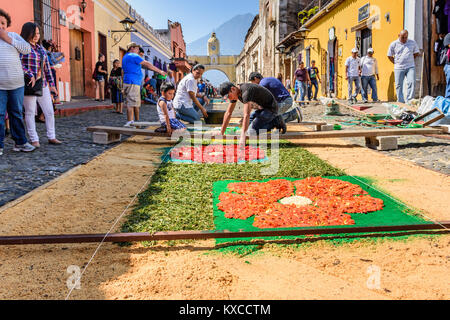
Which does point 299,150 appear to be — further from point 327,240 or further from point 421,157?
point 327,240

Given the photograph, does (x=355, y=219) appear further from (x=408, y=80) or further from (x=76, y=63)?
(x=76, y=63)

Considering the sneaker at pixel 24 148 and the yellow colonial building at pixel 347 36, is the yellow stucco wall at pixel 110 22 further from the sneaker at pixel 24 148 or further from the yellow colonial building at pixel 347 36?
the sneaker at pixel 24 148

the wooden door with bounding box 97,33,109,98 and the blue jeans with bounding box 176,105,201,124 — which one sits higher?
the wooden door with bounding box 97,33,109,98

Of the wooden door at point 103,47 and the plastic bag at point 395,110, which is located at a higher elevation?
the wooden door at point 103,47

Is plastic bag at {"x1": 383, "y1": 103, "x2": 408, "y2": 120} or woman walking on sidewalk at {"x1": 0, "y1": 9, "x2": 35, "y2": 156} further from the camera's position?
plastic bag at {"x1": 383, "y1": 103, "x2": 408, "y2": 120}

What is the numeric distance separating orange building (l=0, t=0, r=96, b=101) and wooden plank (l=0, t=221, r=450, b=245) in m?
8.82

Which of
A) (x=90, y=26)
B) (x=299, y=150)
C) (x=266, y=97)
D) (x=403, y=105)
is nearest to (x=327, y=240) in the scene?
(x=299, y=150)

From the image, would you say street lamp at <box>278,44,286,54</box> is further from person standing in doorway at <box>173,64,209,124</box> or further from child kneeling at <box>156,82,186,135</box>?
child kneeling at <box>156,82,186,135</box>

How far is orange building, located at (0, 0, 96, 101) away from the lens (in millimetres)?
10242

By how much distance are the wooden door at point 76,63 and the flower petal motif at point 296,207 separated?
1211 centimetres

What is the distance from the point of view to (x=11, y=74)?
4.68m

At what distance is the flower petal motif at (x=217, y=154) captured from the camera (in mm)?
4938

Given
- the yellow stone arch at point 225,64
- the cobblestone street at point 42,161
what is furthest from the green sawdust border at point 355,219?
the yellow stone arch at point 225,64

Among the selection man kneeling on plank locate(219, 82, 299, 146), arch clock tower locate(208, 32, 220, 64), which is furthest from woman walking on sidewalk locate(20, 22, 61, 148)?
arch clock tower locate(208, 32, 220, 64)
